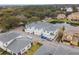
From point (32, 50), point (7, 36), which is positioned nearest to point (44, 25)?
point (32, 50)

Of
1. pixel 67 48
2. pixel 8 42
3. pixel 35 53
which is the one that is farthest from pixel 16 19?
pixel 67 48

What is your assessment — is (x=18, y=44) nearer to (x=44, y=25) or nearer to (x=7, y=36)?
(x=7, y=36)

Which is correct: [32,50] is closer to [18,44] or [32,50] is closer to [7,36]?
[18,44]

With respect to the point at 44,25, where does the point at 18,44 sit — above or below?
below

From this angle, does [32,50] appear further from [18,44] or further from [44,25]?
[44,25]

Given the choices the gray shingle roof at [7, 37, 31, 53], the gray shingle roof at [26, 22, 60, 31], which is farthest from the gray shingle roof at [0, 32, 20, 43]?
the gray shingle roof at [26, 22, 60, 31]

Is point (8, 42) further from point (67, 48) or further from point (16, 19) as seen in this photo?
point (67, 48)

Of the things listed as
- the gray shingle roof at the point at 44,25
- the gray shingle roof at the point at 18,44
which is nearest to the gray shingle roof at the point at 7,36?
the gray shingle roof at the point at 18,44

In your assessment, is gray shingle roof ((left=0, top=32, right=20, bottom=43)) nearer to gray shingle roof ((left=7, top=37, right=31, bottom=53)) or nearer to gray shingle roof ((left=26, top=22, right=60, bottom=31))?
gray shingle roof ((left=7, top=37, right=31, bottom=53))
